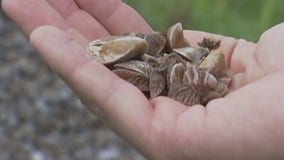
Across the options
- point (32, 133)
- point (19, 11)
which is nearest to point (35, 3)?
point (19, 11)

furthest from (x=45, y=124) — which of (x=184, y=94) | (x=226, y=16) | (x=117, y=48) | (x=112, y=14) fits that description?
(x=184, y=94)

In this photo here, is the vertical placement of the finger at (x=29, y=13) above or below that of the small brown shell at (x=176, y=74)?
above

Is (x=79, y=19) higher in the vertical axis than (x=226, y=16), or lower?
higher

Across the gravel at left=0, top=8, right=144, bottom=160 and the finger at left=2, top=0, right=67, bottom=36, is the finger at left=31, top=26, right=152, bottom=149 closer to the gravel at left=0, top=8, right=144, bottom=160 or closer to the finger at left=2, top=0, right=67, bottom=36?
the finger at left=2, top=0, right=67, bottom=36

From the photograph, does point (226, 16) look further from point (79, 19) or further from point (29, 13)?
point (29, 13)

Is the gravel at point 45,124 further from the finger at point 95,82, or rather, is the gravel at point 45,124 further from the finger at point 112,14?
the finger at point 95,82

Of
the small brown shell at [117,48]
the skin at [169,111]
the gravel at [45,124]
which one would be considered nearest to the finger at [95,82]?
the skin at [169,111]

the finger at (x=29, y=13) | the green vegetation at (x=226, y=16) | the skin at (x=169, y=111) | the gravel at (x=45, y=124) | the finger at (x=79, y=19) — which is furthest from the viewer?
the gravel at (x=45, y=124)
